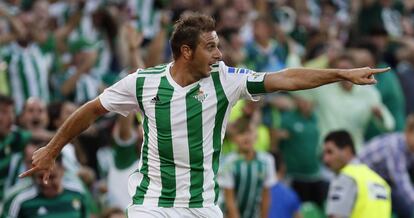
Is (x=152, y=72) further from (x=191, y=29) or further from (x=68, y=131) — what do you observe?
(x=68, y=131)

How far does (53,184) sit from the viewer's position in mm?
10891

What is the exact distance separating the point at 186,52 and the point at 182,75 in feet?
0.58

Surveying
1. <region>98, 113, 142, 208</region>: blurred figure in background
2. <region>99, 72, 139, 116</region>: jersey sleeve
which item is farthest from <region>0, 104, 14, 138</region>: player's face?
<region>99, 72, 139, 116</region>: jersey sleeve

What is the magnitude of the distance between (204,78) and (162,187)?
0.77 meters

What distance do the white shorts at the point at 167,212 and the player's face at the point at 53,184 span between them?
106 inches

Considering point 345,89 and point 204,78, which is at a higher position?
point 204,78

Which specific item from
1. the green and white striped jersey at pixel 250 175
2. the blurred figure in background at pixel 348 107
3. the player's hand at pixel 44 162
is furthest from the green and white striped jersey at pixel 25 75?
the player's hand at pixel 44 162

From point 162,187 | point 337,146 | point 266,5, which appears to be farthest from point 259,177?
point 266,5

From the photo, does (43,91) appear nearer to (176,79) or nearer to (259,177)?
(259,177)

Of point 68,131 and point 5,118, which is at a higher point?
point 68,131

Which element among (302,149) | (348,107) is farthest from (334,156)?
(348,107)

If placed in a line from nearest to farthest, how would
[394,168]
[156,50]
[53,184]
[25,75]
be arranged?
1. [53,184]
2. [394,168]
3. [156,50]
4. [25,75]

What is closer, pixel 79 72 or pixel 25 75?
pixel 25 75

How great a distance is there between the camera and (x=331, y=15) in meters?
19.6
